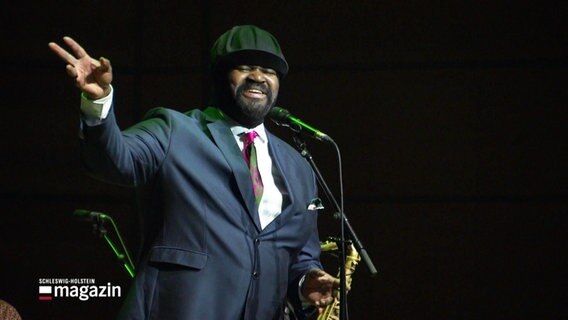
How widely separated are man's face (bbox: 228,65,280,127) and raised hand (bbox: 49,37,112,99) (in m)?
0.67

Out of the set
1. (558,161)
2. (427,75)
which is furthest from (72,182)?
(558,161)

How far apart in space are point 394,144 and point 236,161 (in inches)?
69.2

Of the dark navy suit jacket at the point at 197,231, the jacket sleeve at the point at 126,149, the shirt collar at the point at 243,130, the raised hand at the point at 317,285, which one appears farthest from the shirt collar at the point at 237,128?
the raised hand at the point at 317,285

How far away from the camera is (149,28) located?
159 inches

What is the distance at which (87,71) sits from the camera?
1925mm

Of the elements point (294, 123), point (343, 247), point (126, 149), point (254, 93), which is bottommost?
point (343, 247)

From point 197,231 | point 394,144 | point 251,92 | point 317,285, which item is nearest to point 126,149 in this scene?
point 197,231

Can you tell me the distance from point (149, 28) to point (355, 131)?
1.12 meters

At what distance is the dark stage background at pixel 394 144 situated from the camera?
3.94 meters

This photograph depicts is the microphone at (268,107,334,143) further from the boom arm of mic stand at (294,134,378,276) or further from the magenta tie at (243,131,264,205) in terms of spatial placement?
the magenta tie at (243,131,264,205)

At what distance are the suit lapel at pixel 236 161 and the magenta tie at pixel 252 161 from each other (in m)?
0.05

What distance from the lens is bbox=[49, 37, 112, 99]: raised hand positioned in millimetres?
1894

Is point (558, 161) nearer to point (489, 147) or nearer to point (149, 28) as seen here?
A: point (489, 147)

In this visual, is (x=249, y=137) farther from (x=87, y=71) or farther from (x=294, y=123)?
(x=87, y=71)
